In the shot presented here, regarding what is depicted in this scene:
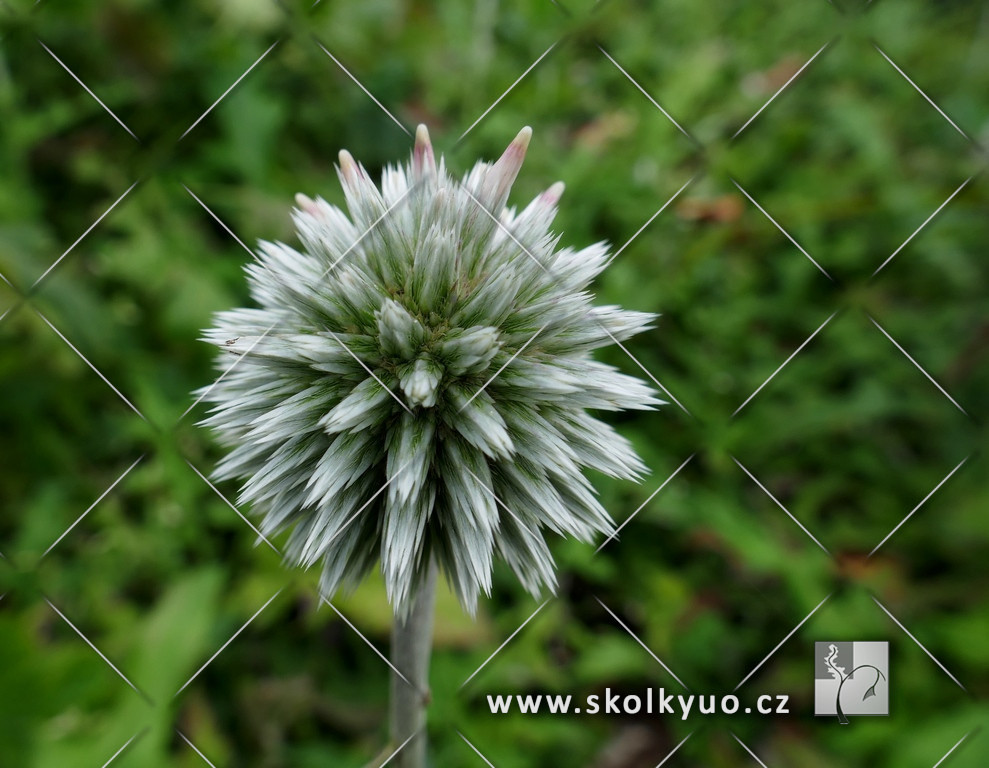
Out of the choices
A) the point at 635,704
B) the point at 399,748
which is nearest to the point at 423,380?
the point at 399,748

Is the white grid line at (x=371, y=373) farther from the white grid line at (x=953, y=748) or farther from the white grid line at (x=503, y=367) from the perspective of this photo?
the white grid line at (x=953, y=748)

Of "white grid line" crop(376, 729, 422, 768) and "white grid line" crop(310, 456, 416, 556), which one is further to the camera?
"white grid line" crop(376, 729, 422, 768)

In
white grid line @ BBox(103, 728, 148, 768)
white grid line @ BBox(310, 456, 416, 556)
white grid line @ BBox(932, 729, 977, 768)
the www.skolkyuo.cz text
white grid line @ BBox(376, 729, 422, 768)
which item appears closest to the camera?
white grid line @ BBox(310, 456, 416, 556)

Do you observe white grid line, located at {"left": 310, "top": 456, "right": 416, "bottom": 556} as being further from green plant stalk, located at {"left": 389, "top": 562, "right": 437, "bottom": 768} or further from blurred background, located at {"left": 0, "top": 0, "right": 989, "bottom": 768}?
blurred background, located at {"left": 0, "top": 0, "right": 989, "bottom": 768}

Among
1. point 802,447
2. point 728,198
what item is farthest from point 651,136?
point 802,447

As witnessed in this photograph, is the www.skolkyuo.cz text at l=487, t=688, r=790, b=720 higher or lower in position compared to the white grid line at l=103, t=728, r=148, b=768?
higher

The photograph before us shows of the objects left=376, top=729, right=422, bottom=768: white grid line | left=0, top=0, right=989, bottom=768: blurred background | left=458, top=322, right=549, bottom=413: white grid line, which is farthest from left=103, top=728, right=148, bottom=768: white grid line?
left=458, top=322, right=549, bottom=413: white grid line

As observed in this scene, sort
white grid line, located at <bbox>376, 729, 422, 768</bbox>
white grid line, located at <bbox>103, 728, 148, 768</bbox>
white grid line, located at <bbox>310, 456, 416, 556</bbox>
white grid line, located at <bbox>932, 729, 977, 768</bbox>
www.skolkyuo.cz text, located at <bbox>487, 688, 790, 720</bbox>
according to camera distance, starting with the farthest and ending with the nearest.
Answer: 1. www.skolkyuo.cz text, located at <bbox>487, 688, 790, 720</bbox>
2. white grid line, located at <bbox>932, 729, 977, 768</bbox>
3. white grid line, located at <bbox>103, 728, 148, 768</bbox>
4. white grid line, located at <bbox>376, 729, 422, 768</bbox>
5. white grid line, located at <bbox>310, 456, 416, 556</bbox>

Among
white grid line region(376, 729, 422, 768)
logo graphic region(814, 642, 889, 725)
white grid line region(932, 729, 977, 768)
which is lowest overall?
white grid line region(376, 729, 422, 768)
